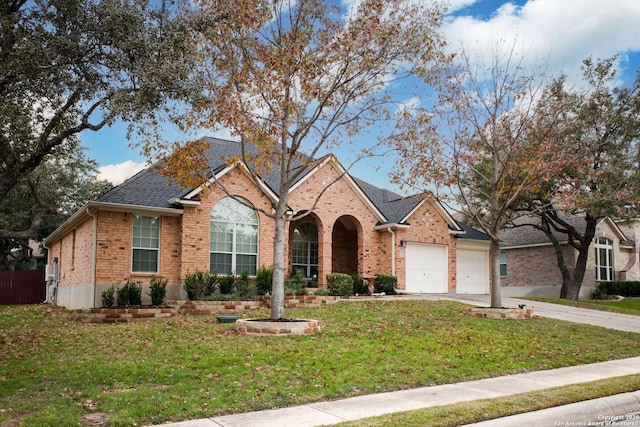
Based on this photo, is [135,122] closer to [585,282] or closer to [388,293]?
[388,293]

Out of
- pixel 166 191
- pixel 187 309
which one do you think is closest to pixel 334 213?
pixel 166 191

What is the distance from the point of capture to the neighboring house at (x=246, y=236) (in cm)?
1905

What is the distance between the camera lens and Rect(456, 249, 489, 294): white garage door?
28.0 metres

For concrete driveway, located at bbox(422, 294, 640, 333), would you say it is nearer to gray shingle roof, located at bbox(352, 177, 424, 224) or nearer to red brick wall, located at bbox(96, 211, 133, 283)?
gray shingle roof, located at bbox(352, 177, 424, 224)

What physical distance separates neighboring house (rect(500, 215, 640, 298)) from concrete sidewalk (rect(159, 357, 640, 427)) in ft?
81.8

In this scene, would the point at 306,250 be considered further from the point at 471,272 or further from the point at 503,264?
the point at 503,264

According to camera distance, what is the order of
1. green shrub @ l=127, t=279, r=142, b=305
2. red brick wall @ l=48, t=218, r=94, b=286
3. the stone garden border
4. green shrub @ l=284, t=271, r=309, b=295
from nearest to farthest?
the stone garden border
green shrub @ l=127, t=279, r=142, b=305
green shrub @ l=284, t=271, r=309, b=295
red brick wall @ l=48, t=218, r=94, b=286

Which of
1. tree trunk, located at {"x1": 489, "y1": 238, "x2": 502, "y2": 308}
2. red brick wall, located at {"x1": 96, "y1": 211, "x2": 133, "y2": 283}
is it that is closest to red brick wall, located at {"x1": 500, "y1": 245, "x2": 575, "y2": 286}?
tree trunk, located at {"x1": 489, "y1": 238, "x2": 502, "y2": 308}

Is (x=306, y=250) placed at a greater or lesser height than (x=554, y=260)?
greater

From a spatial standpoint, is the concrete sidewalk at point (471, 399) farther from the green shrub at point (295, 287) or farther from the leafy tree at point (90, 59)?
the green shrub at point (295, 287)

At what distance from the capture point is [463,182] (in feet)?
62.3

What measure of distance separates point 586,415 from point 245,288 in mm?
13637

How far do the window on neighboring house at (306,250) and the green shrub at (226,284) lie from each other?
619cm

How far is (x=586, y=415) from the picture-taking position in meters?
7.35
